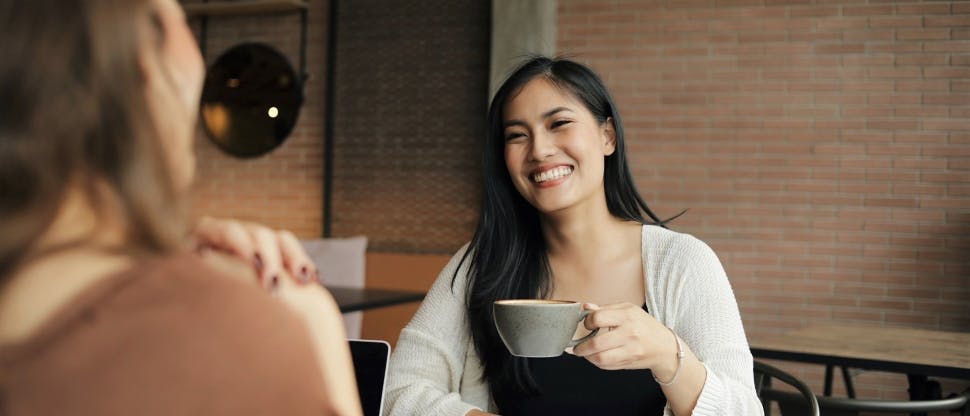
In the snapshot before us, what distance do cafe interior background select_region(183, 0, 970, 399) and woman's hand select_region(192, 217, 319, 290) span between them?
14.7 ft

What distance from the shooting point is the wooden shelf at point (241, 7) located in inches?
229

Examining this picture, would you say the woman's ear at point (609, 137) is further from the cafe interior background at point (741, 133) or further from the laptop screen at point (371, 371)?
the cafe interior background at point (741, 133)

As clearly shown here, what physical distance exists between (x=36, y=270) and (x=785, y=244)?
4.74 meters

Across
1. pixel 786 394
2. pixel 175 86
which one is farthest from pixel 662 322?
pixel 175 86

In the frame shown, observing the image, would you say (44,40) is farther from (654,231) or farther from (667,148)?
(667,148)

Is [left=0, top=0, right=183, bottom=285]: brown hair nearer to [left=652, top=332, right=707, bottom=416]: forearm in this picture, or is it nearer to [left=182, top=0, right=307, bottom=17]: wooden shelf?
[left=652, top=332, right=707, bottom=416]: forearm

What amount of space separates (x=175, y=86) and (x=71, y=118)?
7 cm

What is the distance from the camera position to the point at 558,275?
1.72 meters

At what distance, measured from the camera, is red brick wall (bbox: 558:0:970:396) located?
15.1 feet

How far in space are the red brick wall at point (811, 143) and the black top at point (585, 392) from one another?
140 inches

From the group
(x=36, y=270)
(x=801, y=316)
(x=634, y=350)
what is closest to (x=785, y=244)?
(x=801, y=316)

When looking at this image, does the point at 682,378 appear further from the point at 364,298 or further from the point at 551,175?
the point at 364,298

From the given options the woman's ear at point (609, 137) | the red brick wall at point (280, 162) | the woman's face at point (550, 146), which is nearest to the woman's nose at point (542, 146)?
the woman's face at point (550, 146)

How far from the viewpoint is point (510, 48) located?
5.23m
